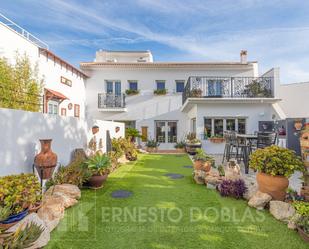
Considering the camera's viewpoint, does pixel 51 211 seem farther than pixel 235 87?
No

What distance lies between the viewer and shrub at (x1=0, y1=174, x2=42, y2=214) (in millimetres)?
2477

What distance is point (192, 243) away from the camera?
263 centimetres

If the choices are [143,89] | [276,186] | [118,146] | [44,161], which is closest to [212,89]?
[143,89]

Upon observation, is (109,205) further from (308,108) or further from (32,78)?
(308,108)

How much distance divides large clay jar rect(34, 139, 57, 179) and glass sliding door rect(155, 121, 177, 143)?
11.3 meters

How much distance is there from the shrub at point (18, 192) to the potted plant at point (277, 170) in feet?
14.2

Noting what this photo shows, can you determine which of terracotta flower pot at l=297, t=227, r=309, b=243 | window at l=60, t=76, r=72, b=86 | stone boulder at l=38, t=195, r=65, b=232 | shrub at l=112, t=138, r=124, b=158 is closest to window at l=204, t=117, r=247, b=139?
shrub at l=112, t=138, r=124, b=158

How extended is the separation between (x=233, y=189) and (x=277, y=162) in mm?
1104

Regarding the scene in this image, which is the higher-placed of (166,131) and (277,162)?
(166,131)

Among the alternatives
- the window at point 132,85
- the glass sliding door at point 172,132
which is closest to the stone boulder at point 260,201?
the glass sliding door at point 172,132

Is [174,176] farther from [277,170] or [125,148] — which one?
[125,148]

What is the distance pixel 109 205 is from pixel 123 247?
1.43 m

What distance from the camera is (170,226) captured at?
10.1ft

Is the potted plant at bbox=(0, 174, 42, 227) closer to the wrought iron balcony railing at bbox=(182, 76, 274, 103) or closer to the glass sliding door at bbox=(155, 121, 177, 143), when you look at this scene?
the wrought iron balcony railing at bbox=(182, 76, 274, 103)
